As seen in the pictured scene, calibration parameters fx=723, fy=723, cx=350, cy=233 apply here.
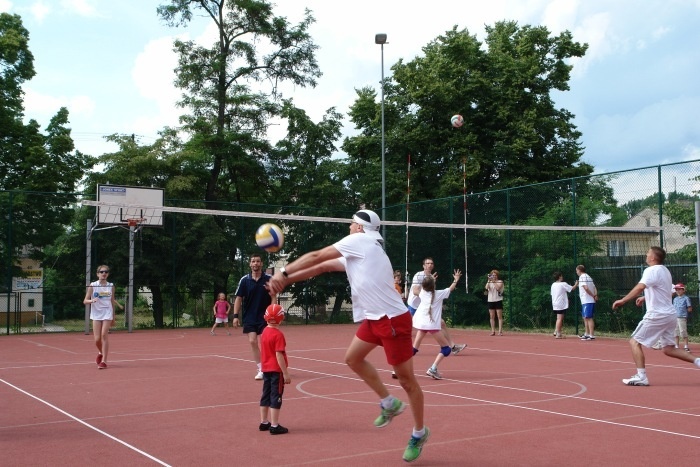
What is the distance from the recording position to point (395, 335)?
6.07m

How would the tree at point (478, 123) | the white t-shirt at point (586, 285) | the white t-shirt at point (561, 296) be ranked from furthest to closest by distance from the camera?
1. the tree at point (478, 123)
2. the white t-shirt at point (561, 296)
3. the white t-shirt at point (586, 285)

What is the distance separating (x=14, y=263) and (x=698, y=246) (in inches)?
817

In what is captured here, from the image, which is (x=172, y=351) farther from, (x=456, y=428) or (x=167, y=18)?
(x=167, y=18)

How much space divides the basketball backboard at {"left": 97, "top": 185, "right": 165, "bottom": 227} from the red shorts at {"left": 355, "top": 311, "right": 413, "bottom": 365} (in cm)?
1939

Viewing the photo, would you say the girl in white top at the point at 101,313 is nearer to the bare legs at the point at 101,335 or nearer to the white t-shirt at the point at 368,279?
the bare legs at the point at 101,335

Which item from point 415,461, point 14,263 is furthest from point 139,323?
point 415,461

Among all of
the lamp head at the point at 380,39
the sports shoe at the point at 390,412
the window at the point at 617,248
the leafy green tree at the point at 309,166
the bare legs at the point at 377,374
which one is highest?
the lamp head at the point at 380,39

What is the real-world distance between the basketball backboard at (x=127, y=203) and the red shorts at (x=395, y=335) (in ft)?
63.6

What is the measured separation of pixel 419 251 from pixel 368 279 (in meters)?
21.3

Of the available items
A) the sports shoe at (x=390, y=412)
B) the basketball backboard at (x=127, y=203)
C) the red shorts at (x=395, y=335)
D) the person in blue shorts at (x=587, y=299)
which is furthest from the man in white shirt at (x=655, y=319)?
the basketball backboard at (x=127, y=203)

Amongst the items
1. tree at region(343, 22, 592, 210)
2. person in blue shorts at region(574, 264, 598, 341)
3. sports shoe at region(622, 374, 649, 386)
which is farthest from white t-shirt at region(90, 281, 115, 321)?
tree at region(343, 22, 592, 210)

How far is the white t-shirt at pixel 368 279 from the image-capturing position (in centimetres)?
611

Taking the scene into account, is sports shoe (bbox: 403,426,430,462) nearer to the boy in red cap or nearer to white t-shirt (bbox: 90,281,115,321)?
the boy in red cap

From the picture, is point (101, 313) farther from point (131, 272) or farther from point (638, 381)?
point (131, 272)
